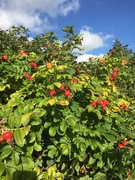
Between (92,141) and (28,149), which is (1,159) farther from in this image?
(92,141)

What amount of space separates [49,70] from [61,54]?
2.41 m

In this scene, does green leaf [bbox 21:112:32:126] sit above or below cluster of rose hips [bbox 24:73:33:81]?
below

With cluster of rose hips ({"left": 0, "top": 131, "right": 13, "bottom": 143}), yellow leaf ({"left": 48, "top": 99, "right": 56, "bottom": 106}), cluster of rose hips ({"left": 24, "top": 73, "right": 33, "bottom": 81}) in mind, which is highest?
cluster of rose hips ({"left": 24, "top": 73, "right": 33, "bottom": 81})

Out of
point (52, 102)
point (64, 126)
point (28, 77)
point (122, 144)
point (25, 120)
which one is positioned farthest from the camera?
point (28, 77)

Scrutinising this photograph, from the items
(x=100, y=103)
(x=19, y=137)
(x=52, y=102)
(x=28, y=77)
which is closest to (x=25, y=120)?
(x=19, y=137)

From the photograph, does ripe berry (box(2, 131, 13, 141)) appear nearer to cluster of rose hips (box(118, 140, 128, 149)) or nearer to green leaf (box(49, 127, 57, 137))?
green leaf (box(49, 127, 57, 137))

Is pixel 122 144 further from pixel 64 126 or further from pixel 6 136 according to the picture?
pixel 6 136

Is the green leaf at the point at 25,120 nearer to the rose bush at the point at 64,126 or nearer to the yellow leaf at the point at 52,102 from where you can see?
the rose bush at the point at 64,126

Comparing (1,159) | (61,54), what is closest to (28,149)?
(1,159)

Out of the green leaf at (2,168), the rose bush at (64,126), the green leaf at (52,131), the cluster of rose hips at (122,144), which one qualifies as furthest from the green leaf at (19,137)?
the cluster of rose hips at (122,144)

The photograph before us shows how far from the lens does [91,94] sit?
9.96 feet

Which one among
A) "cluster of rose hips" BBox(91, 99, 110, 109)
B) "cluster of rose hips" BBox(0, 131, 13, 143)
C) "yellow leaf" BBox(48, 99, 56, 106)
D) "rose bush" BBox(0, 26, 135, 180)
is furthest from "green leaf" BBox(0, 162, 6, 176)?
"cluster of rose hips" BBox(91, 99, 110, 109)

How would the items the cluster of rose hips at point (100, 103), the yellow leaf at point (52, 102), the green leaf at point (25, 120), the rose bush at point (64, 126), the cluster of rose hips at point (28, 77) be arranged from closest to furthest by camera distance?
the green leaf at point (25, 120), the rose bush at point (64, 126), the yellow leaf at point (52, 102), the cluster of rose hips at point (100, 103), the cluster of rose hips at point (28, 77)

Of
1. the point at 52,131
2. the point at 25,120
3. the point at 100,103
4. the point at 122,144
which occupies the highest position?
→ the point at 100,103
